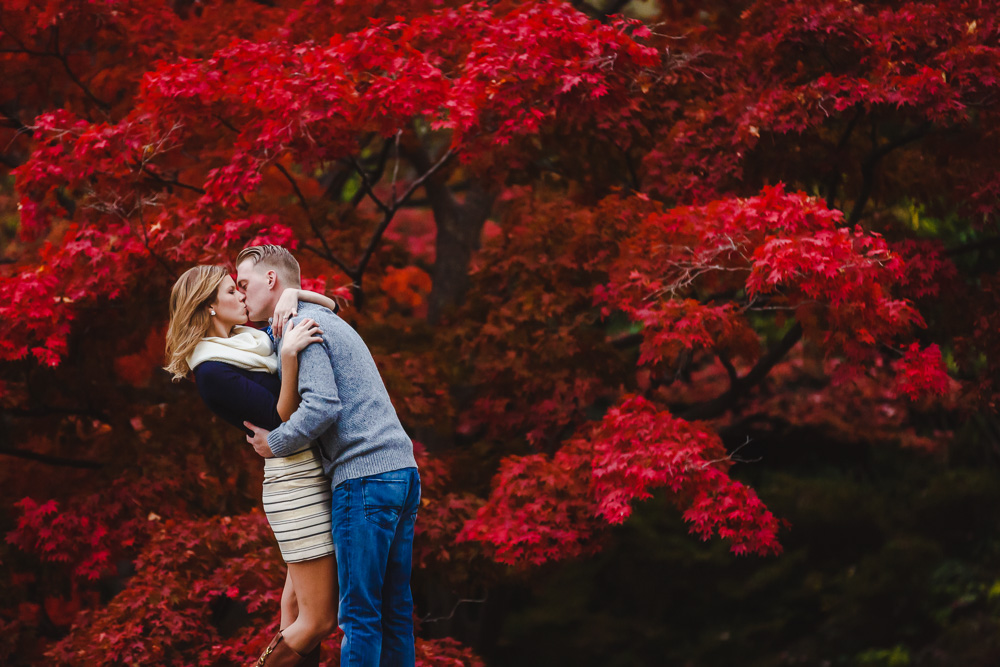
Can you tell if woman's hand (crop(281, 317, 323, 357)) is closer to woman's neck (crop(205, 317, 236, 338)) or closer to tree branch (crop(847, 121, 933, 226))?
woman's neck (crop(205, 317, 236, 338))

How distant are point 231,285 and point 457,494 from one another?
9.94 feet

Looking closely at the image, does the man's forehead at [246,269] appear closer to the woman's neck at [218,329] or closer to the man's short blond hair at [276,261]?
the man's short blond hair at [276,261]

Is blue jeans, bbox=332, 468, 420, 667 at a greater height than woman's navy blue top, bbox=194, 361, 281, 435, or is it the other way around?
woman's navy blue top, bbox=194, 361, 281, 435

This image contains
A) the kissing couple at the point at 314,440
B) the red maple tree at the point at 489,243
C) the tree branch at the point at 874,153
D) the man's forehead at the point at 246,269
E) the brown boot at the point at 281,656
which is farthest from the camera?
the tree branch at the point at 874,153

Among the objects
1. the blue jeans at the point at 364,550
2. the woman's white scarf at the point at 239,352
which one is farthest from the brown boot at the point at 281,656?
the woman's white scarf at the point at 239,352

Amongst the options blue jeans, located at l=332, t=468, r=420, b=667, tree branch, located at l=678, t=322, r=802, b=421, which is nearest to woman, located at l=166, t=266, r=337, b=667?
blue jeans, located at l=332, t=468, r=420, b=667

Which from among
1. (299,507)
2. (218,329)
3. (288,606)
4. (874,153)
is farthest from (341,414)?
(874,153)

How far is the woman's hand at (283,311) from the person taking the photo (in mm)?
2830

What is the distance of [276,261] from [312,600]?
3.69 feet

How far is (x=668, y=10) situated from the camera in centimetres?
732

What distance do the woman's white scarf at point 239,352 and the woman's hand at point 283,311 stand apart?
0.40ft

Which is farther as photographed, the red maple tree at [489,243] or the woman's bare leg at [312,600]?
the red maple tree at [489,243]

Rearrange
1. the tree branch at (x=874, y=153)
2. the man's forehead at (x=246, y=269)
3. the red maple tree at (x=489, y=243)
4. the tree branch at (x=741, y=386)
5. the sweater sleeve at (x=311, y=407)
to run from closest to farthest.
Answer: the sweater sleeve at (x=311, y=407) < the man's forehead at (x=246, y=269) < the red maple tree at (x=489, y=243) < the tree branch at (x=874, y=153) < the tree branch at (x=741, y=386)

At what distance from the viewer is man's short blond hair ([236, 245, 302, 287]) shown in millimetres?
2900
